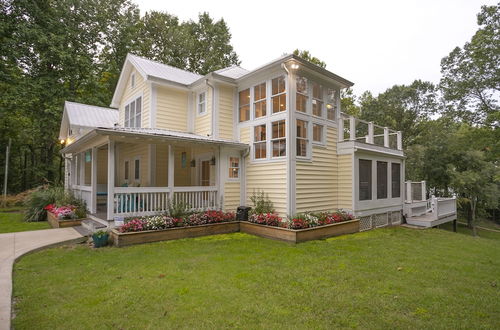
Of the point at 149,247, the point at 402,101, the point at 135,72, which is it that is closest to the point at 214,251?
the point at 149,247

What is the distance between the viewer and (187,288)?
164 inches

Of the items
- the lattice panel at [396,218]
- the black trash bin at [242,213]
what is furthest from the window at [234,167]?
the lattice panel at [396,218]

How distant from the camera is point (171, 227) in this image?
7906mm

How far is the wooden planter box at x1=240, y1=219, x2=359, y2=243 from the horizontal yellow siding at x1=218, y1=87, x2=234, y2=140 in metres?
3.68

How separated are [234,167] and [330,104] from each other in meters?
4.61

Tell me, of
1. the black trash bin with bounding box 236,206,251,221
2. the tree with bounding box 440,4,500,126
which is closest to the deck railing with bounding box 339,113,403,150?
the black trash bin with bounding box 236,206,251,221

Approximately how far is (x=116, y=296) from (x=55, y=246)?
4306 mm

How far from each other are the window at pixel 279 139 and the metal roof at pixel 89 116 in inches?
383

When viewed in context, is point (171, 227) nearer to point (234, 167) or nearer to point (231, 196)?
point (231, 196)

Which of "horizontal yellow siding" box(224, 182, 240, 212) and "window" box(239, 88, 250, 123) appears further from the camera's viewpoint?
"window" box(239, 88, 250, 123)

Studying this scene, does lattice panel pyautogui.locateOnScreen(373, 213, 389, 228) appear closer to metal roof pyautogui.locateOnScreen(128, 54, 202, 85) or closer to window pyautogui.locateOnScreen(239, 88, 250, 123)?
window pyautogui.locateOnScreen(239, 88, 250, 123)

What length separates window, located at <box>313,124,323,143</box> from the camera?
32.7 feet

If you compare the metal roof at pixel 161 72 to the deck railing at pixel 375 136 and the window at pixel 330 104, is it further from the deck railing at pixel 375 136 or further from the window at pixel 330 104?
the deck railing at pixel 375 136

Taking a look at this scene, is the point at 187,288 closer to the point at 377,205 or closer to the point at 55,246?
the point at 55,246
